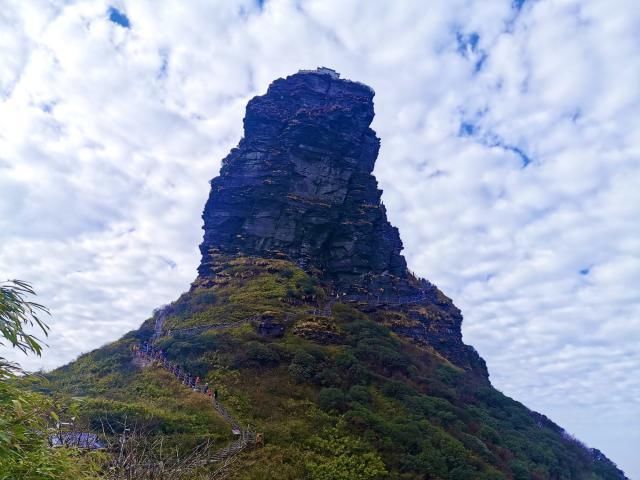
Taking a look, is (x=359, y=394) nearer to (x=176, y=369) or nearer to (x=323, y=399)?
(x=323, y=399)

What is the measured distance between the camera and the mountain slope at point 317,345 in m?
27.8

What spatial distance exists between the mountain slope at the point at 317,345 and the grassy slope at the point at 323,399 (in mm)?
132

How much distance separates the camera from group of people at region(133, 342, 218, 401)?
32.3 m

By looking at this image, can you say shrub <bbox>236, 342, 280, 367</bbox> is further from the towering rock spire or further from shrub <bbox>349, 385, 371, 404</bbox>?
the towering rock spire

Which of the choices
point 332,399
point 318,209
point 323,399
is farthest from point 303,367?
point 318,209

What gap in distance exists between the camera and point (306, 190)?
6147cm

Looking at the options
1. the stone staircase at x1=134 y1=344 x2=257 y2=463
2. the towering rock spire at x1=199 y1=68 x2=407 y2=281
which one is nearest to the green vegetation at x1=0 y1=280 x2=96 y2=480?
the stone staircase at x1=134 y1=344 x2=257 y2=463

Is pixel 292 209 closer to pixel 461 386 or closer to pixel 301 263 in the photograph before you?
pixel 301 263

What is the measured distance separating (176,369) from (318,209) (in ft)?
93.1

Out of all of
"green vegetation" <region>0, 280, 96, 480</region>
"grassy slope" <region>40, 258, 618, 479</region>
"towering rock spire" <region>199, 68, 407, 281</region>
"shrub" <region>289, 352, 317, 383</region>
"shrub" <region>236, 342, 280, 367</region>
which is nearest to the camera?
"green vegetation" <region>0, 280, 96, 480</region>

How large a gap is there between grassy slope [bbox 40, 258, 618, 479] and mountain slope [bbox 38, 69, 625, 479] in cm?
13

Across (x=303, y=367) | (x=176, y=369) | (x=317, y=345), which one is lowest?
(x=176, y=369)

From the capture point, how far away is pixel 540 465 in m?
34.6

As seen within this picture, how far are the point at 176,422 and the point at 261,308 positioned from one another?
731 inches
